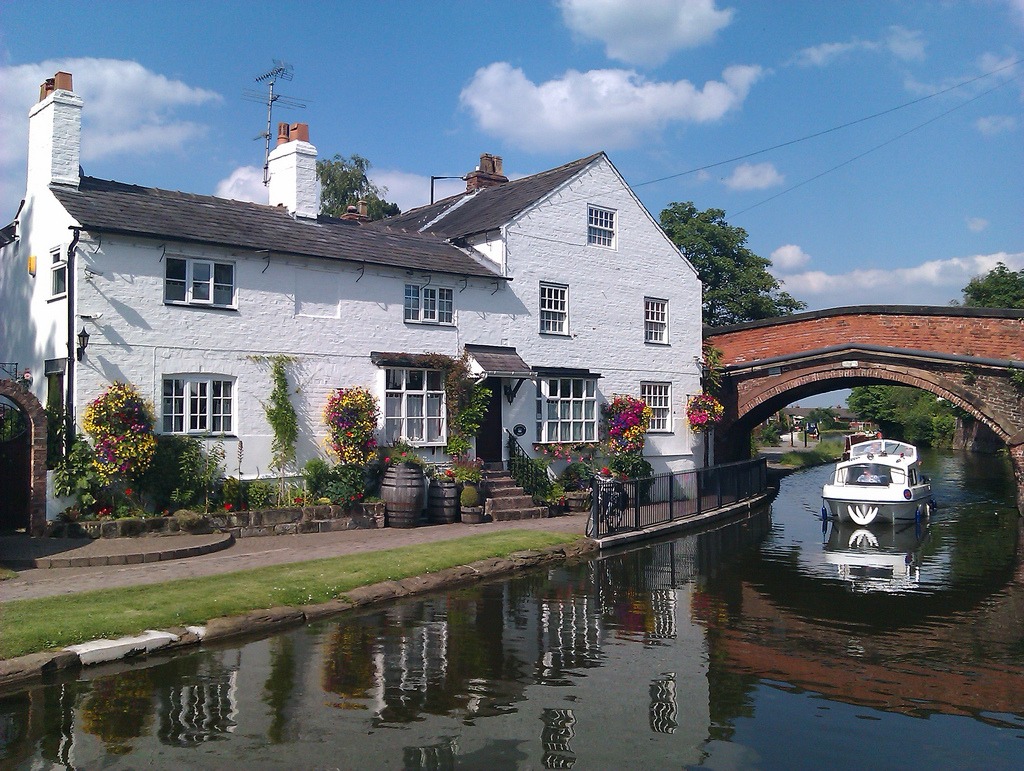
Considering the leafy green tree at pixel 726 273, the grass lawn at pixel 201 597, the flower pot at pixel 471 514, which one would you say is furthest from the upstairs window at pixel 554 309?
the leafy green tree at pixel 726 273

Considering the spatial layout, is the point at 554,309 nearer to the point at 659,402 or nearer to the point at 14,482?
the point at 659,402

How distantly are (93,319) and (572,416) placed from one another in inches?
509

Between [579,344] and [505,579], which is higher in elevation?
[579,344]

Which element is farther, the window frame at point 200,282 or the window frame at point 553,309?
the window frame at point 553,309

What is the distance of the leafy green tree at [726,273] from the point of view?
48.7m

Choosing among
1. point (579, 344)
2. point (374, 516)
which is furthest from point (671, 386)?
point (374, 516)

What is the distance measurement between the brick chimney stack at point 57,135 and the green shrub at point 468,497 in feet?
34.8

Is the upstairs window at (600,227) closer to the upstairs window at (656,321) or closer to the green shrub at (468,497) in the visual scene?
the upstairs window at (656,321)

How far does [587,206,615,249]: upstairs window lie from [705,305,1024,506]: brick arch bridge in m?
6.37

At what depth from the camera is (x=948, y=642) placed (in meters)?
11.3

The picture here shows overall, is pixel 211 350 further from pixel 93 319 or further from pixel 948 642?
pixel 948 642

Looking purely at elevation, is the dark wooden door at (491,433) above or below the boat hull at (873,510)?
above

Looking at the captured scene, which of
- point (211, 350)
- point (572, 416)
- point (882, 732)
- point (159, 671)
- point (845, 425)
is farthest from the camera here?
point (845, 425)

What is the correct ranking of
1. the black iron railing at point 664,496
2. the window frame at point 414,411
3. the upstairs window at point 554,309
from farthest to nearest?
the upstairs window at point 554,309
the window frame at point 414,411
the black iron railing at point 664,496
